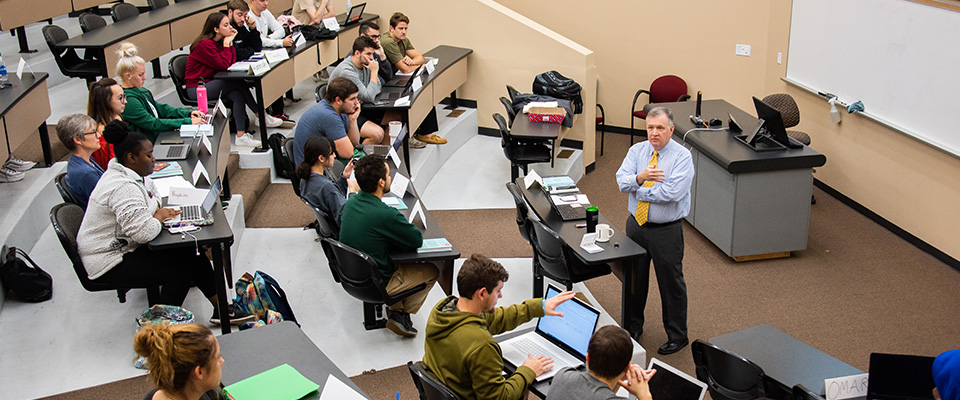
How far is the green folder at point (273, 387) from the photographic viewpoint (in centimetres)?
291

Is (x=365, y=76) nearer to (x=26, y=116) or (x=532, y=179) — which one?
(x=532, y=179)

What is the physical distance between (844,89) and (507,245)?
3393 mm

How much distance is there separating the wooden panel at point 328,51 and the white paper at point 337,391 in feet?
19.3

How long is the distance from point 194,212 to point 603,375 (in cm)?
264

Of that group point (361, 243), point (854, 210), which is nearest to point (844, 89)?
point (854, 210)

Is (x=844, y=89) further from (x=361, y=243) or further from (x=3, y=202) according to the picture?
(x=3, y=202)

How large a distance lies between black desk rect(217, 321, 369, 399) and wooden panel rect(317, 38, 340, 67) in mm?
5372

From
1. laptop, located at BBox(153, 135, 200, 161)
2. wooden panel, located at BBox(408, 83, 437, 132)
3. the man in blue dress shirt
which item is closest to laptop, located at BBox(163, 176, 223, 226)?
laptop, located at BBox(153, 135, 200, 161)

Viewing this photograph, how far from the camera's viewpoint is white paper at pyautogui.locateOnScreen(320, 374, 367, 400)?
9.43ft

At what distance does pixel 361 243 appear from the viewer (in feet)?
14.4

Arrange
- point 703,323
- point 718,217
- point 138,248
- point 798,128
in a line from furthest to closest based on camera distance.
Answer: point 798,128
point 718,217
point 703,323
point 138,248

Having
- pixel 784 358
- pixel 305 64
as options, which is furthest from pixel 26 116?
pixel 784 358

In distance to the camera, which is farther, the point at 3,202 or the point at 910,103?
the point at 910,103

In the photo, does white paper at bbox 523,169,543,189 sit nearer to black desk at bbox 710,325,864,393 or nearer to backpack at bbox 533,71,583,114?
black desk at bbox 710,325,864,393
